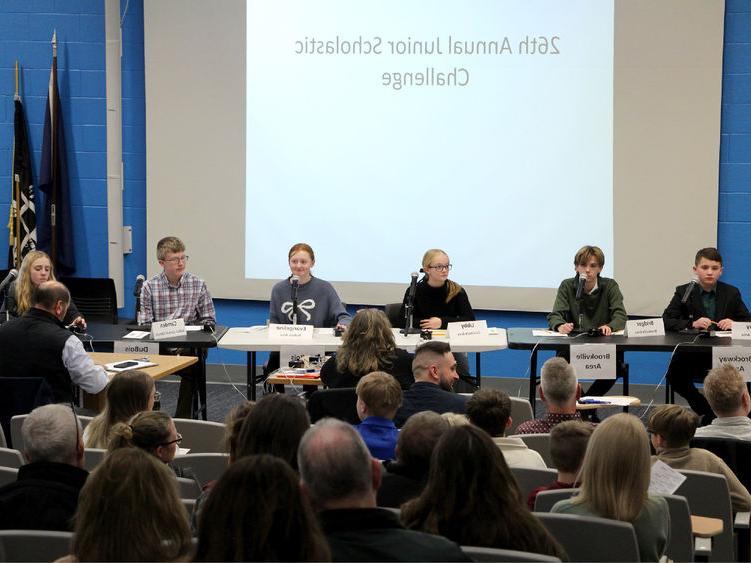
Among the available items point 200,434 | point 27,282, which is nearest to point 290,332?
point 27,282

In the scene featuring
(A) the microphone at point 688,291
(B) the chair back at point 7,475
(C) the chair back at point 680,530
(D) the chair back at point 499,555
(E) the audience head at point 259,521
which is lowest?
(C) the chair back at point 680,530

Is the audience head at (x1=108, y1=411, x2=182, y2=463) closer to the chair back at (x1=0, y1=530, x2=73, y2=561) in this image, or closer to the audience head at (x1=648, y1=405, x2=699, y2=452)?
the chair back at (x1=0, y1=530, x2=73, y2=561)

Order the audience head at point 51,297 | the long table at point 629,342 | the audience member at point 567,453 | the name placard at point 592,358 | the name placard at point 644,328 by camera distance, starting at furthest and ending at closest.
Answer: the name placard at point 644,328, the long table at point 629,342, the name placard at point 592,358, the audience head at point 51,297, the audience member at point 567,453

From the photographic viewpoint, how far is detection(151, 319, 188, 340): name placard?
5.64 metres

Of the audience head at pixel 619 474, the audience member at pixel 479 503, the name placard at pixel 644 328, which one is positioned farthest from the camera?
the name placard at pixel 644 328

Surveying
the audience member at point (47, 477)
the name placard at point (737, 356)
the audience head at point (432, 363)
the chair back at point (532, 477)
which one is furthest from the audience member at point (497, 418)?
the name placard at point (737, 356)

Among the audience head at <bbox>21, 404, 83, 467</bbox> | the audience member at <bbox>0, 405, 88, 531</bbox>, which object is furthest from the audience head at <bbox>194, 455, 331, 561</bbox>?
the audience head at <bbox>21, 404, 83, 467</bbox>

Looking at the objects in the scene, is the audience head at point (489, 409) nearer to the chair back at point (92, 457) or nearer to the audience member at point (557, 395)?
the audience member at point (557, 395)

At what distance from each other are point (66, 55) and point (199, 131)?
4.01ft

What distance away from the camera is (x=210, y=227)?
25.2 ft

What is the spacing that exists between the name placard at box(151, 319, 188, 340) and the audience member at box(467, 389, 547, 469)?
2853 mm

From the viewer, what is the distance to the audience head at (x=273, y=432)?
2.62m

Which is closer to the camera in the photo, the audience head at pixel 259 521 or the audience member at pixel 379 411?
the audience head at pixel 259 521

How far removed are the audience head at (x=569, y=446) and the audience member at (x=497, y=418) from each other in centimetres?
39
